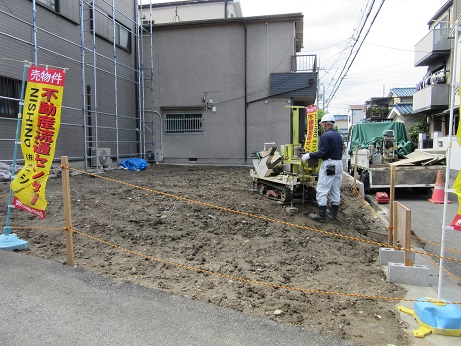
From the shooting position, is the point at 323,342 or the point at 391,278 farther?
the point at 391,278

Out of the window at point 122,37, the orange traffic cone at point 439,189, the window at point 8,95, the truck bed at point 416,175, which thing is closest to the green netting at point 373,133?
the truck bed at point 416,175

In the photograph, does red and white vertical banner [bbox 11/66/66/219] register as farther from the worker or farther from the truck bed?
the truck bed

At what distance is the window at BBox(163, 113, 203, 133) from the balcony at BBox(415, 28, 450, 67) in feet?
51.3

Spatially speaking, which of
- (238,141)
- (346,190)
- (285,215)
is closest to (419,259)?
(285,215)

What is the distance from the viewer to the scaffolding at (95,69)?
10914 mm

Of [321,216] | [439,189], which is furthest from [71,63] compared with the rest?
[439,189]

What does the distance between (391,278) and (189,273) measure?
2385mm

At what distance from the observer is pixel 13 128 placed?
420 inches

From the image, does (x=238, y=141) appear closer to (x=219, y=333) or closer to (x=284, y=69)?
(x=284, y=69)

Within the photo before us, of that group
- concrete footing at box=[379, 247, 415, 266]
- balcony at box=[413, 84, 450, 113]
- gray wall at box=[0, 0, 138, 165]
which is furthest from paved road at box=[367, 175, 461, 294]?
balcony at box=[413, 84, 450, 113]

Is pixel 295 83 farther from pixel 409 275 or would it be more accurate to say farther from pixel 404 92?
pixel 404 92

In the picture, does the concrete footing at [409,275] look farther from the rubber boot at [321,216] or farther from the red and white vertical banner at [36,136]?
the red and white vertical banner at [36,136]

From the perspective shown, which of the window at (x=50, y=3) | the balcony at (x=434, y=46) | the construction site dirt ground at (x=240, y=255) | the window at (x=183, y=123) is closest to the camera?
the construction site dirt ground at (x=240, y=255)

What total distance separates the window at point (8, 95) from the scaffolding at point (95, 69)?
0.49ft
